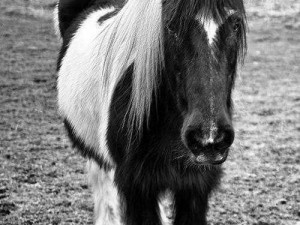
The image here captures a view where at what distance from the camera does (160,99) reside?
233 cm

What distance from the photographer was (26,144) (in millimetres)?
4570

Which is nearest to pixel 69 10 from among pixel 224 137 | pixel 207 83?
pixel 207 83

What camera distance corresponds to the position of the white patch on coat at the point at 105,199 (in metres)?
3.31

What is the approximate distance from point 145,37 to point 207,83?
44cm

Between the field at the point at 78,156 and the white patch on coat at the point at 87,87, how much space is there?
0.62 m

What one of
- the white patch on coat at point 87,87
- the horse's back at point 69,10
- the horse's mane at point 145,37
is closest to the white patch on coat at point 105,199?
the white patch on coat at point 87,87

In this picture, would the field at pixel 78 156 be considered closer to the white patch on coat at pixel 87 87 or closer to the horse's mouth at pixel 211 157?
the white patch on coat at pixel 87 87

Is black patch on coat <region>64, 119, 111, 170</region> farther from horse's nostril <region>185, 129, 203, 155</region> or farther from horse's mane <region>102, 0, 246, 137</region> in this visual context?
horse's nostril <region>185, 129, 203, 155</region>

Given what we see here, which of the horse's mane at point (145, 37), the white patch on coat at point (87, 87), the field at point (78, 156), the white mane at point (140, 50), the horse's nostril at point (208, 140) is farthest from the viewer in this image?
the field at point (78, 156)

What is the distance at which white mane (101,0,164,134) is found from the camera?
7.00 ft

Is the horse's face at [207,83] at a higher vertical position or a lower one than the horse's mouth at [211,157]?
Answer: higher

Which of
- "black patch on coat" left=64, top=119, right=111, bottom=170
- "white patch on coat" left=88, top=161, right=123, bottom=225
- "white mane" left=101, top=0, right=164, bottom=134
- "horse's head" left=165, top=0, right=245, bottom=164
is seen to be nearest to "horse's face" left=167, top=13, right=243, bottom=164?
"horse's head" left=165, top=0, right=245, bottom=164

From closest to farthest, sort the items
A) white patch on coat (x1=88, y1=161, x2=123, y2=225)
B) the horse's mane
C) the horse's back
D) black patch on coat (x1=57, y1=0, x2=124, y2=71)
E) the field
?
the horse's mane < white patch on coat (x1=88, y1=161, x2=123, y2=225) < the field < black patch on coat (x1=57, y1=0, x2=124, y2=71) < the horse's back

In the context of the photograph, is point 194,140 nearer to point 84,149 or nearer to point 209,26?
point 209,26
